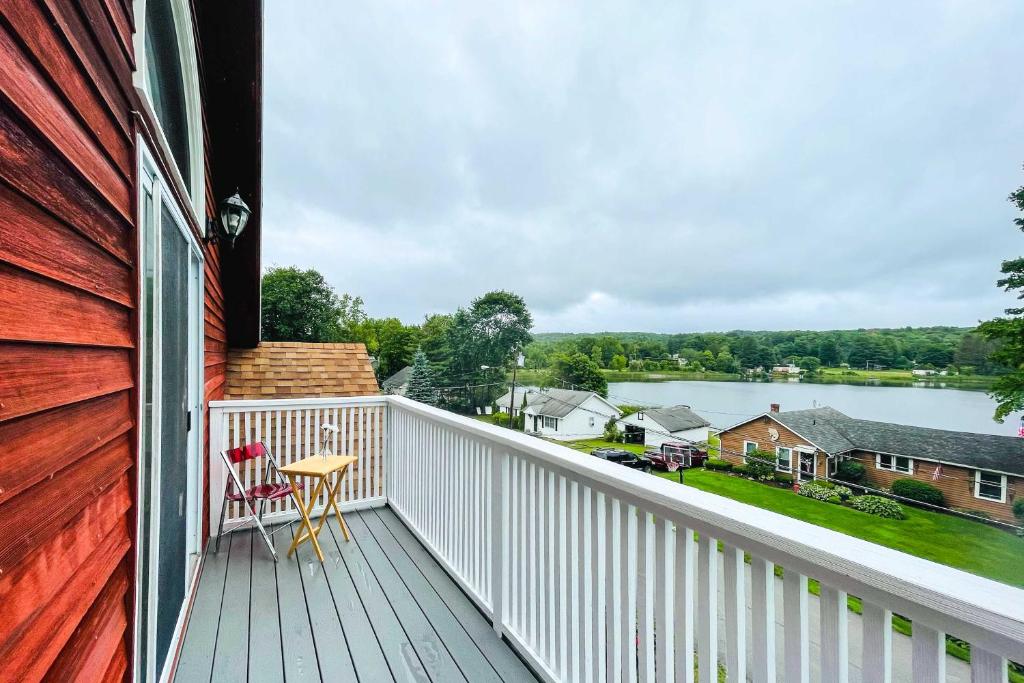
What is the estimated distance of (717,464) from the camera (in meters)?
2.26

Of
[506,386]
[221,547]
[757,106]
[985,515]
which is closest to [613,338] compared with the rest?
[506,386]

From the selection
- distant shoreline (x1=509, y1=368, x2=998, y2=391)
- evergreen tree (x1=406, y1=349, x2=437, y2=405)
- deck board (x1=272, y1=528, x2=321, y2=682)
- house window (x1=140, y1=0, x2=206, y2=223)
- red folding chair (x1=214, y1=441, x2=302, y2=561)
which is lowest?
deck board (x1=272, y1=528, x2=321, y2=682)

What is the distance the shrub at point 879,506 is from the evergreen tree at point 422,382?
5.19 m

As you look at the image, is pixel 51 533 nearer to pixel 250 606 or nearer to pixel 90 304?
pixel 90 304

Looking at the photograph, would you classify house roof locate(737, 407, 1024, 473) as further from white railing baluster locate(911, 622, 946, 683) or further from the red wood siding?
the red wood siding

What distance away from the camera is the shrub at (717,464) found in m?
2.20

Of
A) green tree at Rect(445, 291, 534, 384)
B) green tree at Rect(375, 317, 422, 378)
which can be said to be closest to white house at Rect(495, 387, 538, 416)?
green tree at Rect(445, 291, 534, 384)

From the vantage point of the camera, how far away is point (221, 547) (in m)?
3.45

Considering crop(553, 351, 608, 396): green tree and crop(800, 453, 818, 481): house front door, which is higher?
crop(553, 351, 608, 396): green tree

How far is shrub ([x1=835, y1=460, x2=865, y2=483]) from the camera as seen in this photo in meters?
1.84

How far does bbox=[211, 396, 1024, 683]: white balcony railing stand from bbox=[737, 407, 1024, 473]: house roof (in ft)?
2.96

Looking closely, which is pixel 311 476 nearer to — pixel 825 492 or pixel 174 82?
pixel 174 82

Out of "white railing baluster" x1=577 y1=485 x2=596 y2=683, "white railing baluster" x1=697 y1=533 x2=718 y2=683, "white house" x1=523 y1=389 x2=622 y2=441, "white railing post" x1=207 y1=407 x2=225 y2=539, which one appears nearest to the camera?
"white railing baluster" x1=697 y1=533 x2=718 y2=683

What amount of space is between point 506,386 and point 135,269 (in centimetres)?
327
